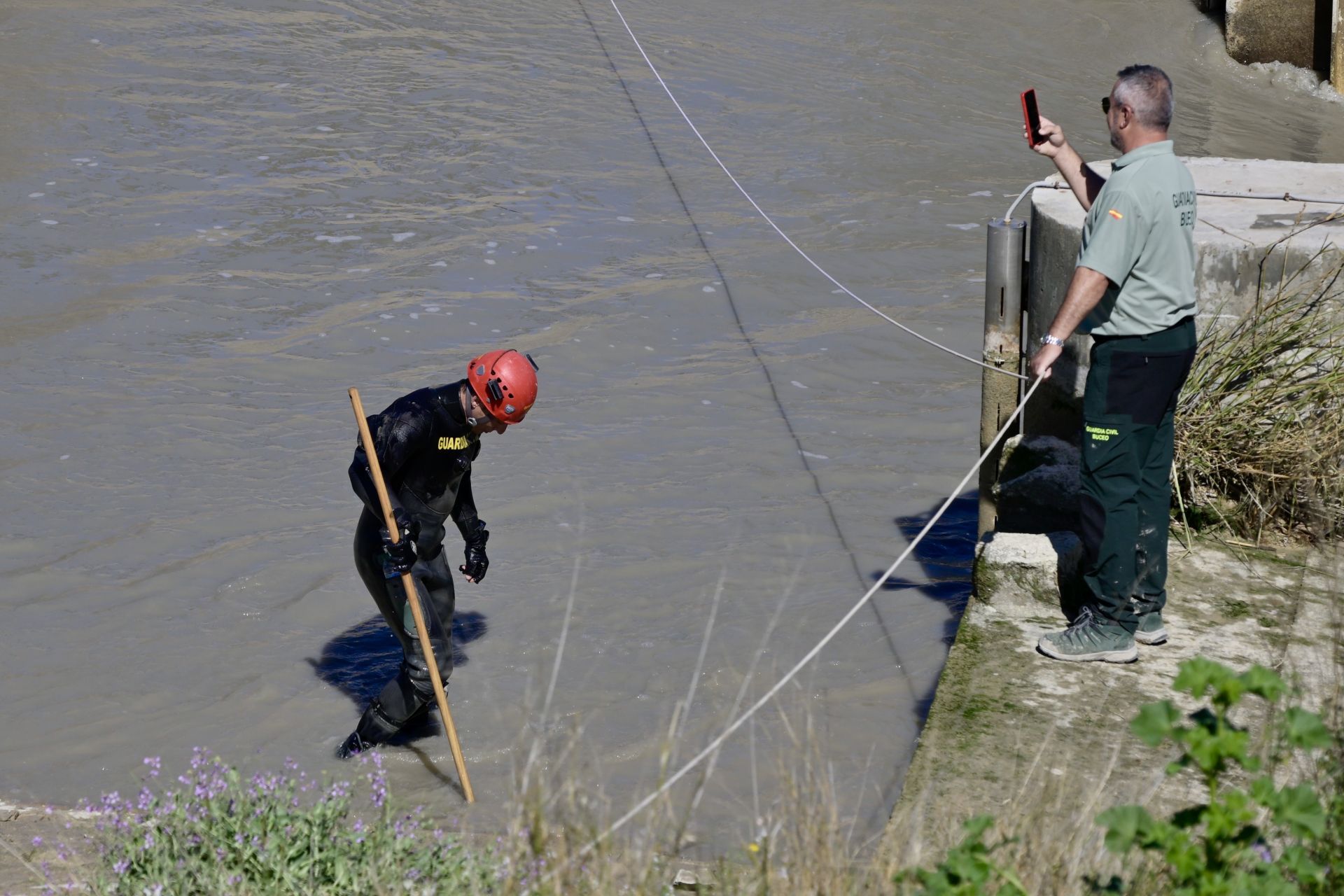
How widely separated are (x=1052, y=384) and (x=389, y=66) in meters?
11.0

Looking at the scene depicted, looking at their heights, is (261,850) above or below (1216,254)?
below

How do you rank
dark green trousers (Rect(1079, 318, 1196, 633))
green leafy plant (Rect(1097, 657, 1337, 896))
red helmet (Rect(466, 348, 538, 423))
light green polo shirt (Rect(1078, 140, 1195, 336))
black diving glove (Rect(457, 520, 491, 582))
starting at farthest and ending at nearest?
1. black diving glove (Rect(457, 520, 491, 582))
2. red helmet (Rect(466, 348, 538, 423))
3. dark green trousers (Rect(1079, 318, 1196, 633))
4. light green polo shirt (Rect(1078, 140, 1195, 336))
5. green leafy plant (Rect(1097, 657, 1337, 896))

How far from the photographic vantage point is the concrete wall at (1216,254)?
586 centimetres

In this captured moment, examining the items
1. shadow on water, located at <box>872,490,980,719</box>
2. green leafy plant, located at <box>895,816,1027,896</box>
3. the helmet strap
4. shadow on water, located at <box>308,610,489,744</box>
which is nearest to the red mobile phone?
shadow on water, located at <box>872,490,980,719</box>

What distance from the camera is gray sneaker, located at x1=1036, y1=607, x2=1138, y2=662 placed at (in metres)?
5.11

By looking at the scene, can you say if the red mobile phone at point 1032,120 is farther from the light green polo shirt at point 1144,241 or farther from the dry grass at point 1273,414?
the dry grass at point 1273,414

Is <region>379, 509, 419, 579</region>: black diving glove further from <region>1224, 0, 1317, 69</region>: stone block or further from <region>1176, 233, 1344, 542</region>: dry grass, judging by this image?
<region>1224, 0, 1317, 69</region>: stone block

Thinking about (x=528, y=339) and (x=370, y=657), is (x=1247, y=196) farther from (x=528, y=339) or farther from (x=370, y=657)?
(x=528, y=339)

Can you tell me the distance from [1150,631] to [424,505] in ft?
9.11

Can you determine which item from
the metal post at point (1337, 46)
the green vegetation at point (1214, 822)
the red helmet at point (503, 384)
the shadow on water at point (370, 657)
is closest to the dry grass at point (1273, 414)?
the red helmet at point (503, 384)

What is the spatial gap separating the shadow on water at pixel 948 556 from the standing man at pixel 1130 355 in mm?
1420

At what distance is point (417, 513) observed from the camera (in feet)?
18.8

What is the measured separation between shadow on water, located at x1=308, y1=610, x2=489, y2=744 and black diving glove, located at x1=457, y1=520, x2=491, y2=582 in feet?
2.32

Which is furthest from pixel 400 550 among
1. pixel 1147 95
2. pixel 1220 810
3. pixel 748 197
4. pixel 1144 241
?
pixel 748 197
